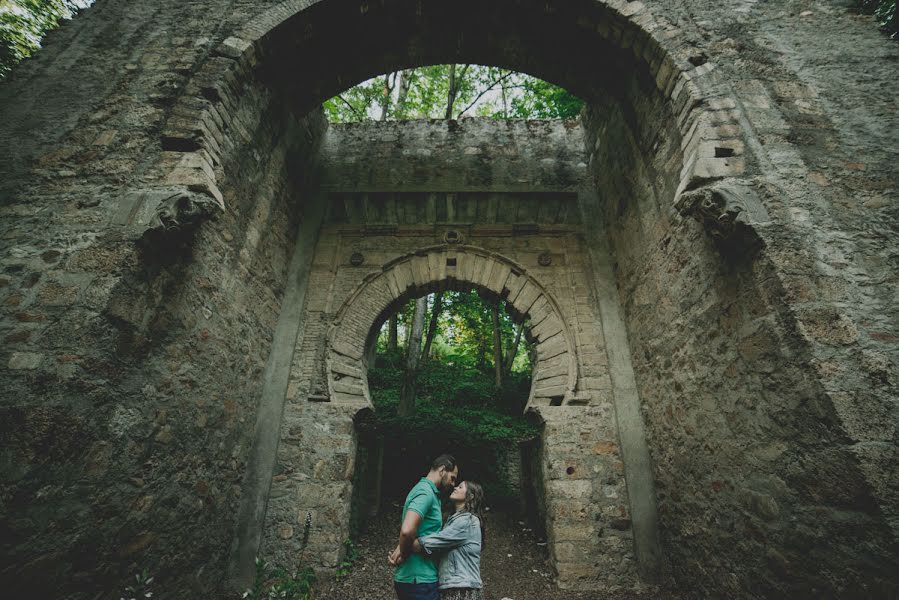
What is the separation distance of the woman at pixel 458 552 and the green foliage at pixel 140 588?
184cm

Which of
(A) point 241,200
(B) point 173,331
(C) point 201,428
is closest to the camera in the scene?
(B) point 173,331

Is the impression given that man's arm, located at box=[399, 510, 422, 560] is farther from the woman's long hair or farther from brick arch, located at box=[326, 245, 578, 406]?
brick arch, located at box=[326, 245, 578, 406]

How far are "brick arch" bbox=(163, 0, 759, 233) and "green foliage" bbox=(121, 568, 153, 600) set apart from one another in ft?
8.96

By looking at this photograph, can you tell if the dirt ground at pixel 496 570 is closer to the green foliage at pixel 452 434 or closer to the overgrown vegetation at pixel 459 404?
the green foliage at pixel 452 434

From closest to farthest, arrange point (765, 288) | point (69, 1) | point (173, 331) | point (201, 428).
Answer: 1. point (765, 288)
2. point (173, 331)
3. point (201, 428)
4. point (69, 1)

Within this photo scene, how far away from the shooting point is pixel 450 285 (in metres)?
4.96

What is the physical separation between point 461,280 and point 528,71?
9.17ft

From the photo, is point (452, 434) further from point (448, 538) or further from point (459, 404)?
point (448, 538)

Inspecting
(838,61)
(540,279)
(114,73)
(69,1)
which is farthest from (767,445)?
(69,1)

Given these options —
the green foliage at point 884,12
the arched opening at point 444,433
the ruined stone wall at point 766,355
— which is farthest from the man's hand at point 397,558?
the green foliage at point 884,12

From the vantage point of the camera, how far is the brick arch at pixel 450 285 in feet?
13.6

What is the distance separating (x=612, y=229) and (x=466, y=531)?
3.99 meters

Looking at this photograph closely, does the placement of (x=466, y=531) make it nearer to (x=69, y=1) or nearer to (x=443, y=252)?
(x=443, y=252)

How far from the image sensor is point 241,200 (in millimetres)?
3695
